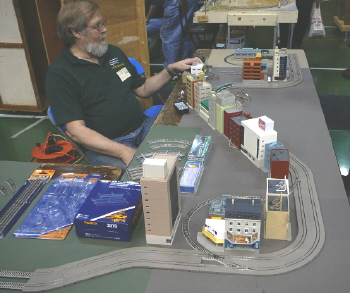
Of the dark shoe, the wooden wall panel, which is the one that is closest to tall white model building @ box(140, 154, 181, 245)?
the wooden wall panel

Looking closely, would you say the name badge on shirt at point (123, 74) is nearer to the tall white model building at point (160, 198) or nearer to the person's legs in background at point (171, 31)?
the tall white model building at point (160, 198)

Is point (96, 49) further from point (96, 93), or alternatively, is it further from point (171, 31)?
point (171, 31)

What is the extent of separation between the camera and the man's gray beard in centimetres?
275

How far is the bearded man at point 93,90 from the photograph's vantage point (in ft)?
8.59

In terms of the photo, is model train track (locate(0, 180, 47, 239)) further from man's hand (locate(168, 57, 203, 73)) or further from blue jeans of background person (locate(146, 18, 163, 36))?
blue jeans of background person (locate(146, 18, 163, 36))

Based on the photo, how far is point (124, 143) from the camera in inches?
115

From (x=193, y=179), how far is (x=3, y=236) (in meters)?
0.90

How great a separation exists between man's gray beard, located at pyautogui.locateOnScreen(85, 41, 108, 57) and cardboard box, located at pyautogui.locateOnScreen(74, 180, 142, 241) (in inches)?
52.2

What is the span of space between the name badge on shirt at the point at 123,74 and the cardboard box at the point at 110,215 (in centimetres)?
140

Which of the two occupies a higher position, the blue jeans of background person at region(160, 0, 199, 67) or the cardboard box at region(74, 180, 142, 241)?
the cardboard box at region(74, 180, 142, 241)

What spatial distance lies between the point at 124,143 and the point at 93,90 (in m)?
0.44

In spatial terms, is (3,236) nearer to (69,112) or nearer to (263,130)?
(69,112)

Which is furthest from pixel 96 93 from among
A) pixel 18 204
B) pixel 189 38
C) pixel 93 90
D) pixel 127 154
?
pixel 189 38

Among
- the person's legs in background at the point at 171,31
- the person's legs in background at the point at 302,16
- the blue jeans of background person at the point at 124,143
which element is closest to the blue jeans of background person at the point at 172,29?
the person's legs in background at the point at 171,31
